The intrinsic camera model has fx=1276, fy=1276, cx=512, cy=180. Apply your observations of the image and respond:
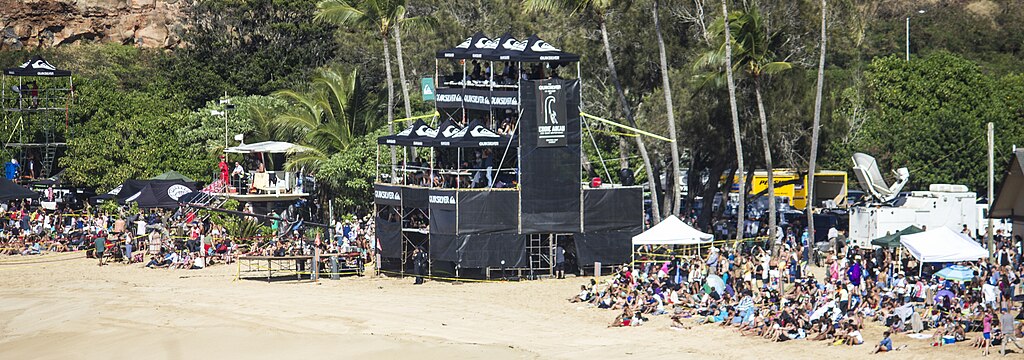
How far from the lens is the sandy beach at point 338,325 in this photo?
84.3 feet

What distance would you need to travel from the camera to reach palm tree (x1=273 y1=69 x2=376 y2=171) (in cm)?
4959

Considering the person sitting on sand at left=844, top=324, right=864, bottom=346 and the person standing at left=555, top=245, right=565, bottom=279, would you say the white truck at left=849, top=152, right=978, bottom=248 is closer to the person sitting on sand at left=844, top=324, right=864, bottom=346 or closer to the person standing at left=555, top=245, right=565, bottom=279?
the person standing at left=555, top=245, right=565, bottom=279

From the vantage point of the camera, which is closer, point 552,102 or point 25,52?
point 552,102

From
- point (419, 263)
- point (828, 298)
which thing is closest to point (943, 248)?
point (828, 298)

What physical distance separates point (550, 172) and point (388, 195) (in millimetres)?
4789

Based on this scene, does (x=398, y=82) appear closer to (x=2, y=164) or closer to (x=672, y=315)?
(x=2, y=164)

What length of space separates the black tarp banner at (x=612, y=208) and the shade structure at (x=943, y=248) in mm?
9132

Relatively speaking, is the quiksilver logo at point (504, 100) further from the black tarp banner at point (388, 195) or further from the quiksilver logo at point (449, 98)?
the black tarp banner at point (388, 195)

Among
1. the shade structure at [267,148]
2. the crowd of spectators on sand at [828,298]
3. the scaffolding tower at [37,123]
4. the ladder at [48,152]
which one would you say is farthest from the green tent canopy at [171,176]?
the crowd of spectators on sand at [828,298]

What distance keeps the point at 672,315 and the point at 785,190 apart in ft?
82.7

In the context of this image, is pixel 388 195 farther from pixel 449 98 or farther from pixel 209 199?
pixel 209 199

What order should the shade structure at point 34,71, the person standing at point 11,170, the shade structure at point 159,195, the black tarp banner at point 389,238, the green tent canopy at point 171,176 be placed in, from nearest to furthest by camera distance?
the black tarp banner at point 389,238 → the shade structure at point 159,195 → the green tent canopy at point 171,176 → the shade structure at point 34,71 → the person standing at point 11,170

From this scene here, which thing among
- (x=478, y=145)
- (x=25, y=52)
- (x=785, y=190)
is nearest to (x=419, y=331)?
(x=478, y=145)

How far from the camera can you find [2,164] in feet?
193
